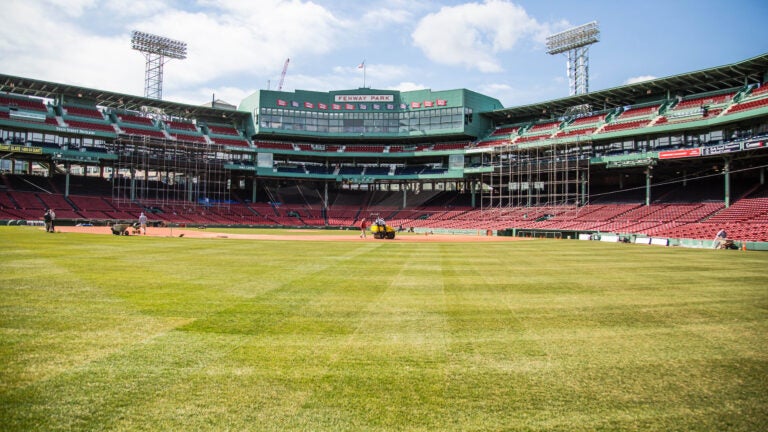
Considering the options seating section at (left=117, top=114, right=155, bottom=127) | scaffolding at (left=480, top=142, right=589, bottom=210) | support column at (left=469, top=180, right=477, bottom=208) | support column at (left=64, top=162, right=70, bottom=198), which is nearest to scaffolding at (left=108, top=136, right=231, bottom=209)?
support column at (left=64, top=162, right=70, bottom=198)

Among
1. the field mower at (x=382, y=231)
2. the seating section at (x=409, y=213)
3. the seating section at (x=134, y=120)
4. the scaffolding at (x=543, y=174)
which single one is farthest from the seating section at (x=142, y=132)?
the scaffolding at (x=543, y=174)

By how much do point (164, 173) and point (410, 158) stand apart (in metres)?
43.2

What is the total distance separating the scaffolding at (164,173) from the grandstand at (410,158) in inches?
11.5

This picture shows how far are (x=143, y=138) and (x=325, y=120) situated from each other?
31.6 meters

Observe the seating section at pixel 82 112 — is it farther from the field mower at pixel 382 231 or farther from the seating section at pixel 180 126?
the field mower at pixel 382 231

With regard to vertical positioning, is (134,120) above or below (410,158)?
above

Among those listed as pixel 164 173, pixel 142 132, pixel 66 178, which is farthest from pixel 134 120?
pixel 66 178

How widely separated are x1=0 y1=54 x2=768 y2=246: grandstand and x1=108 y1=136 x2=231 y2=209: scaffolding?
292mm

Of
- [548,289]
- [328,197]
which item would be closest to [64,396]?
[548,289]

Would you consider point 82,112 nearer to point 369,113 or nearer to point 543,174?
point 369,113

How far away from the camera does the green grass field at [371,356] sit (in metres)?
3.68

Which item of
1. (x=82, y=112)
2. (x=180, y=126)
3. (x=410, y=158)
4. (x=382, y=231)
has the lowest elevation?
(x=382, y=231)

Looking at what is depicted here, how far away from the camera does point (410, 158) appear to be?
8025cm

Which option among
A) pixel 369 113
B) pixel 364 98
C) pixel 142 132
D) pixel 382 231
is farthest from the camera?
pixel 364 98
